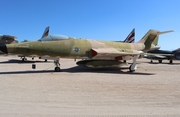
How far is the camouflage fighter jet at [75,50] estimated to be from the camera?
31.6 feet

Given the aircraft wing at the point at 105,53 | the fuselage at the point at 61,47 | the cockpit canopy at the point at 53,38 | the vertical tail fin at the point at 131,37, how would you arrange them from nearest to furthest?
1. the fuselage at the point at 61,47
2. the cockpit canopy at the point at 53,38
3. the aircraft wing at the point at 105,53
4. the vertical tail fin at the point at 131,37

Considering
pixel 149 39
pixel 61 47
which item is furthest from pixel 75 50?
pixel 149 39

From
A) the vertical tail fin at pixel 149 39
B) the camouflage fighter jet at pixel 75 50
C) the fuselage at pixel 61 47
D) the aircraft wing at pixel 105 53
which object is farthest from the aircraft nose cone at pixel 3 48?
the vertical tail fin at pixel 149 39

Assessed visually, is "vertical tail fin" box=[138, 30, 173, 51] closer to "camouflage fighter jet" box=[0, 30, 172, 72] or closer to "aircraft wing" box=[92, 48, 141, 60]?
"camouflage fighter jet" box=[0, 30, 172, 72]

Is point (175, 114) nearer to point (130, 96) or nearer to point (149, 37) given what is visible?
point (130, 96)

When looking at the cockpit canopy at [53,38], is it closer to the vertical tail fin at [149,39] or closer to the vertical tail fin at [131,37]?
the vertical tail fin at [149,39]

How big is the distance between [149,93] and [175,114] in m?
1.87

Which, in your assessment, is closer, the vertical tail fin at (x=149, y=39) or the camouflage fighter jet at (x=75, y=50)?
the camouflage fighter jet at (x=75, y=50)

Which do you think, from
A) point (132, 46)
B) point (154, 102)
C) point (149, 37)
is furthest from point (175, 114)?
point (149, 37)

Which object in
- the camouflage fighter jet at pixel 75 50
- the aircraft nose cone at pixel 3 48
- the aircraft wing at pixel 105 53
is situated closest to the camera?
the aircraft nose cone at pixel 3 48

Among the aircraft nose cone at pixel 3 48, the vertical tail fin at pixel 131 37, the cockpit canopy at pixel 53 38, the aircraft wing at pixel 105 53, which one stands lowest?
the aircraft wing at pixel 105 53

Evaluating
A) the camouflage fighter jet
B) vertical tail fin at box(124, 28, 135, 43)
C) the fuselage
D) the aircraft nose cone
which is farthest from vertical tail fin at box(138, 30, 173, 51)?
the aircraft nose cone

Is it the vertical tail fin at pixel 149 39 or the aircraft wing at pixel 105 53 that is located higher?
the vertical tail fin at pixel 149 39

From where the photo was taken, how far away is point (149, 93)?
543 cm
